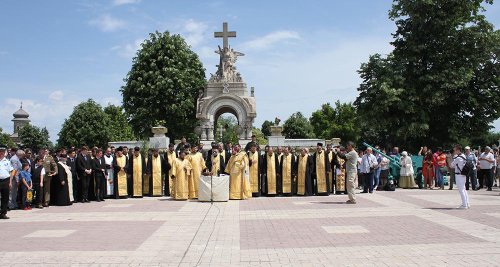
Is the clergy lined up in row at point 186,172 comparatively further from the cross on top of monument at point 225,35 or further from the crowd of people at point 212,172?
the cross on top of monument at point 225,35

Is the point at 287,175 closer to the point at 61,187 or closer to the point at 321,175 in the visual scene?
the point at 321,175

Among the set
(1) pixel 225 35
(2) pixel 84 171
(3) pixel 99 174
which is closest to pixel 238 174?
(3) pixel 99 174

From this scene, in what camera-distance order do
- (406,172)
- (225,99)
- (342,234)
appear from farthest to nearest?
→ (225,99)
(406,172)
(342,234)

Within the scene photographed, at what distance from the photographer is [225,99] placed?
4175 centimetres

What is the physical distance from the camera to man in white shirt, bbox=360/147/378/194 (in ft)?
61.6

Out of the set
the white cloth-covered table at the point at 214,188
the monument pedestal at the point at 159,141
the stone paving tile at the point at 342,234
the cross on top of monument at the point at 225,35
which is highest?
the cross on top of monument at the point at 225,35

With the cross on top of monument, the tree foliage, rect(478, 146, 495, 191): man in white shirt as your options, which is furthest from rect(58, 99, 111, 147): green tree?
rect(478, 146, 495, 191): man in white shirt

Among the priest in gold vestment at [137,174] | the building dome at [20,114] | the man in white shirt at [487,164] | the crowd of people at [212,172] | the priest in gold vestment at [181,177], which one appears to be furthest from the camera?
the building dome at [20,114]

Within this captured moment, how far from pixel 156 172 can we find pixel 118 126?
60.4 metres

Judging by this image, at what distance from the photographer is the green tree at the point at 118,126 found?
67938 millimetres

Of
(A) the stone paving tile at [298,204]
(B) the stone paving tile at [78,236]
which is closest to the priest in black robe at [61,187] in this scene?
(B) the stone paving tile at [78,236]

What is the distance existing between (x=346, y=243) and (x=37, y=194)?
35.8ft

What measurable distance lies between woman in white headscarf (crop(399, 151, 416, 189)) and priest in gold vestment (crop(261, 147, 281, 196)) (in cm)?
590

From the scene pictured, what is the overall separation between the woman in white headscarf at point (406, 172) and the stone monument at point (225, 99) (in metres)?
19.3
